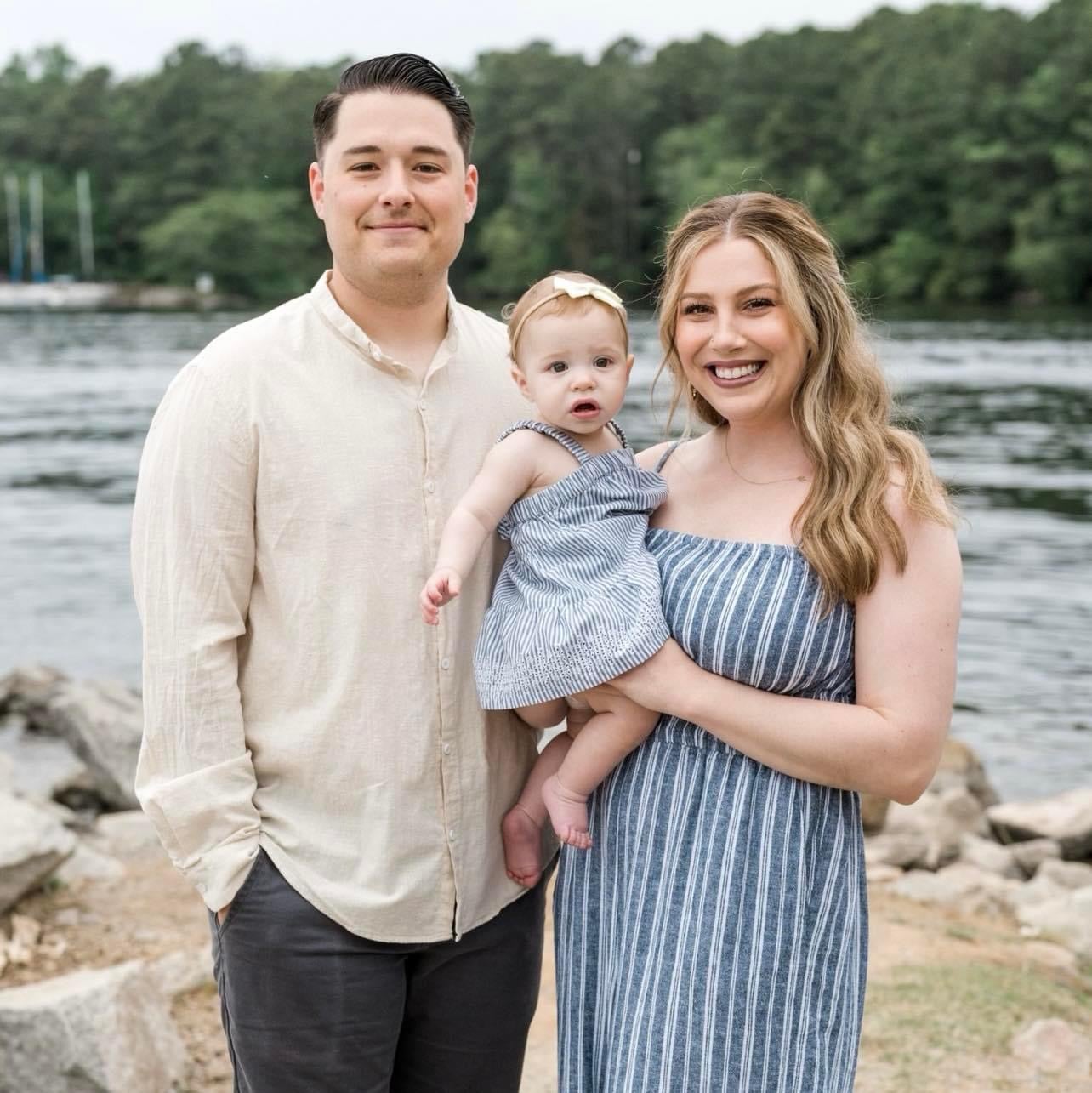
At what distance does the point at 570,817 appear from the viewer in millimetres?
2455

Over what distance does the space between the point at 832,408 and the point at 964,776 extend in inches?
247

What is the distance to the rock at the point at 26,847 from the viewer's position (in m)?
5.06

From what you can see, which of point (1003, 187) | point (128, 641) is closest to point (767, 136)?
point (1003, 187)

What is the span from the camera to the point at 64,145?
81812 mm

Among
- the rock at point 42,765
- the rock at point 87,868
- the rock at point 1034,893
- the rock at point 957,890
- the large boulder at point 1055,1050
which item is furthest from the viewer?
the rock at point 42,765

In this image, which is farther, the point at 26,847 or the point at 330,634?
the point at 26,847

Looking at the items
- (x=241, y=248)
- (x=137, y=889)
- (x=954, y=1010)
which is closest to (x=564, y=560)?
(x=954, y=1010)

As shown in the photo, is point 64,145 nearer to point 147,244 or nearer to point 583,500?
point 147,244

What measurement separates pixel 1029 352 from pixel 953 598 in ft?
96.3

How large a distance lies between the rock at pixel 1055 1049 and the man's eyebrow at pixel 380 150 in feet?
10.0

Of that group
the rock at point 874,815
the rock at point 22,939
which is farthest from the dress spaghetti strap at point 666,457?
the rock at point 874,815

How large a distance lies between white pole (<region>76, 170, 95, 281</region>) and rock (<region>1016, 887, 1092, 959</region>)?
75090 mm

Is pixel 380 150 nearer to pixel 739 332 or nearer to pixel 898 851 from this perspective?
pixel 739 332

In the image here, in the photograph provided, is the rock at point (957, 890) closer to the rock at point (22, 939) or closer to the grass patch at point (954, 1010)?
the grass patch at point (954, 1010)
